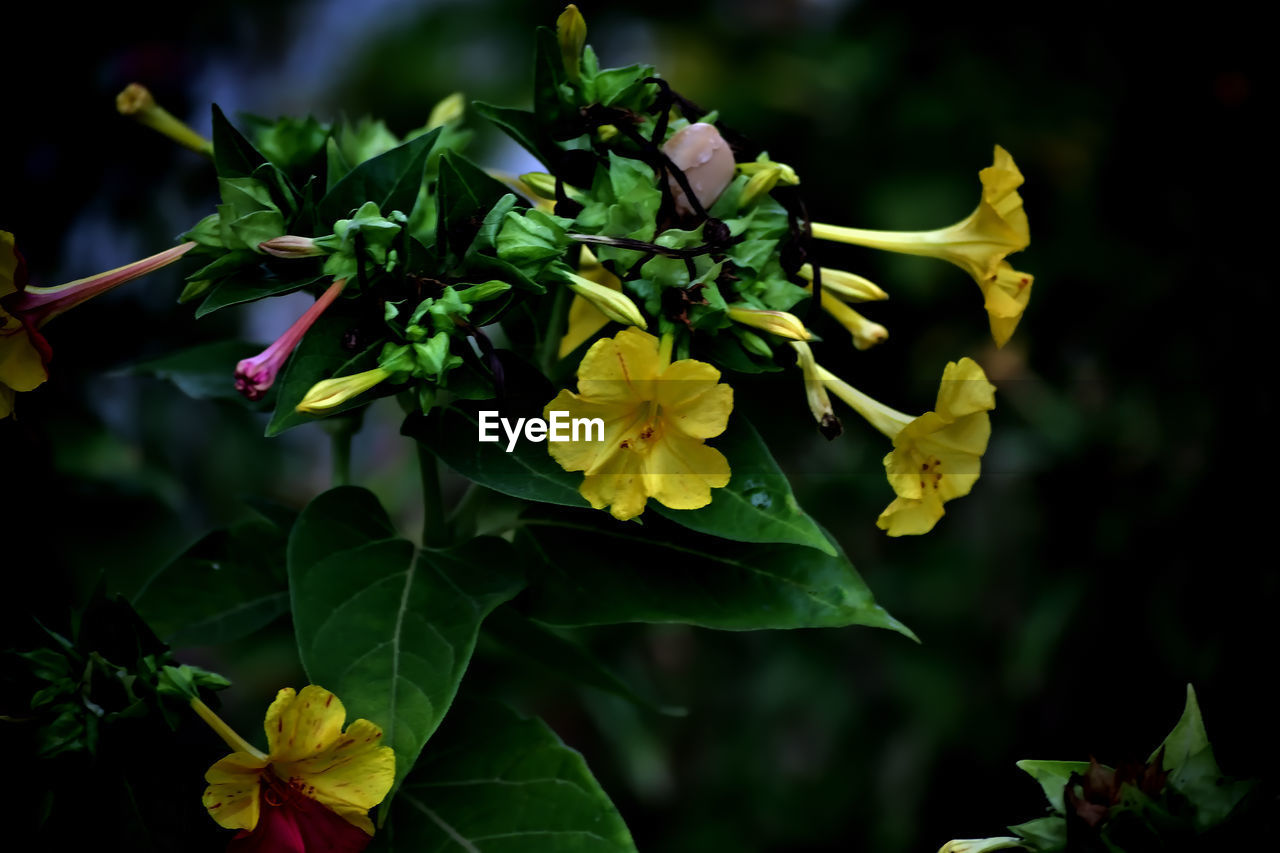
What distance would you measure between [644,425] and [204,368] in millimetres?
478

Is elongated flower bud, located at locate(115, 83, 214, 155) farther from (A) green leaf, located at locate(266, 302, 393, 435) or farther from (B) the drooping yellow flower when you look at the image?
Answer: (B) the drooping yellow flower

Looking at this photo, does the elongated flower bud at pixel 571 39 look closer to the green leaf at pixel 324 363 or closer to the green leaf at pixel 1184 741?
the green leaf at pixel 324 363

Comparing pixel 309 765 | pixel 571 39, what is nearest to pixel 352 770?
pixel 309 765

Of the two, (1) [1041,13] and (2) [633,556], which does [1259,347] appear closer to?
(1) [1041,13]

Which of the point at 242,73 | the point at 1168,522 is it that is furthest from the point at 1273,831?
the point at 242,73

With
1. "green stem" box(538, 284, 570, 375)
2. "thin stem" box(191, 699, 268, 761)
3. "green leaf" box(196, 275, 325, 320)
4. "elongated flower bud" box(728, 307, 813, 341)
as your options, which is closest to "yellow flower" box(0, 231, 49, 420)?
"green leaf" box(196, 275, 325, 320)

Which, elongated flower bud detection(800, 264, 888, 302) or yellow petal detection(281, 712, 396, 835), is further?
elongated flower bud detection(800, 264, 888, 302)

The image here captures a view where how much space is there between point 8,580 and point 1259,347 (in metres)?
1.70

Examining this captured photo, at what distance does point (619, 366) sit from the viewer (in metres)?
0.64

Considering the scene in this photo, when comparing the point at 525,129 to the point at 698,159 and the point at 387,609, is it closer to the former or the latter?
the point at 698,159

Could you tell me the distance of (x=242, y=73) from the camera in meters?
2.60

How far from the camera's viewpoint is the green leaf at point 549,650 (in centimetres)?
87

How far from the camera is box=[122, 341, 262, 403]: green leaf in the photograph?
35.5 inches

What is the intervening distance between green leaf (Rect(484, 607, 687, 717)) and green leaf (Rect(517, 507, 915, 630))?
10 cm
